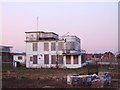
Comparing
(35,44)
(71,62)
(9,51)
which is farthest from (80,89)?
(9,51)

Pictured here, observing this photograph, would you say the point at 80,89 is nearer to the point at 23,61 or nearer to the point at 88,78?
the point at 88,78

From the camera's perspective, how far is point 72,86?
503 inches

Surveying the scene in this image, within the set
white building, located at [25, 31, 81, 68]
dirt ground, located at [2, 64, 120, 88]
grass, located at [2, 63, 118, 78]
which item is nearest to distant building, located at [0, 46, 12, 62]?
white building, located at [25, 31, 81, 68]

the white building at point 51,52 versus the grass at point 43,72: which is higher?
the white building at point 51,52

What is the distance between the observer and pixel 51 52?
29.6 meters

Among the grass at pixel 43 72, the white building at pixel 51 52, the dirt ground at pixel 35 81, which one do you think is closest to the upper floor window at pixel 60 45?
the white building at pixel 51 52

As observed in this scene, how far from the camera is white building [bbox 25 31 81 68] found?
95.3 ft

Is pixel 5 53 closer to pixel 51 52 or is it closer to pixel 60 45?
pixel 51 52

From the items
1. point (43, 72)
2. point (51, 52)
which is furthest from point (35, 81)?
point (51, 52)

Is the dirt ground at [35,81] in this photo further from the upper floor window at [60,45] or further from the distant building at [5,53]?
the distant building at [5,53]

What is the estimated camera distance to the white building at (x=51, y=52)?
95.3 feet

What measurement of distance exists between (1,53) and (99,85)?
127ft

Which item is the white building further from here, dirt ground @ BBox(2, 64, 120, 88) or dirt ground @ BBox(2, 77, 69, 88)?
dirt ground @ BBox(2, 77, 69, 88)

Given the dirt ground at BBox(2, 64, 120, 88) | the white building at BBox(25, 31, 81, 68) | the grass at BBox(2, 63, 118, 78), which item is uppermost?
the white building at BBox(25, 31, 81, 68)
